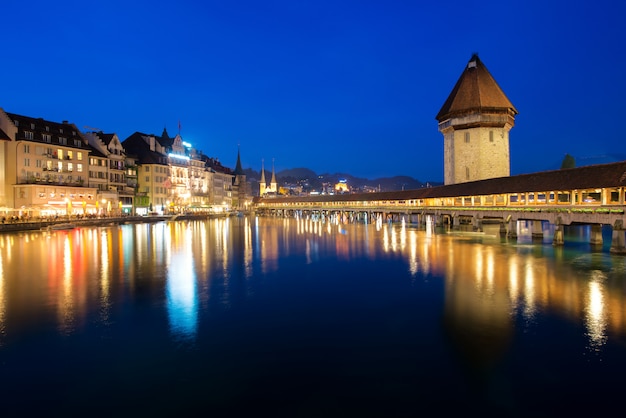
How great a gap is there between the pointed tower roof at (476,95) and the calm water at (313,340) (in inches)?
1520

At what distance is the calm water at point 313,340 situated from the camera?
8.27 m

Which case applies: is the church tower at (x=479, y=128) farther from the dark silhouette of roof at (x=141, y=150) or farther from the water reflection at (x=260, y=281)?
the dark silhouette of roof at (x=141, y=150)

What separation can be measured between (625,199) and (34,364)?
3282 cm

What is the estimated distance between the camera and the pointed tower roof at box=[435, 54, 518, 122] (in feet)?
187

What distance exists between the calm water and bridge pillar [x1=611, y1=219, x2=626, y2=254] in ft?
13.8

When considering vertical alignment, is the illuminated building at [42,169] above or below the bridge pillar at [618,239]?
above

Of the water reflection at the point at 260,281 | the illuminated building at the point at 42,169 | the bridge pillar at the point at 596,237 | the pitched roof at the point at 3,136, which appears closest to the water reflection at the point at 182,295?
the water reflection at the point at 260,281

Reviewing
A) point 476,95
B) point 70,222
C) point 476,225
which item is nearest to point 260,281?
point 476,225

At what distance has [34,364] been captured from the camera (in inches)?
391

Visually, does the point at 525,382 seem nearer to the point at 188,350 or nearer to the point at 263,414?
the point at 263,414

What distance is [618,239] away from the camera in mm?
26250

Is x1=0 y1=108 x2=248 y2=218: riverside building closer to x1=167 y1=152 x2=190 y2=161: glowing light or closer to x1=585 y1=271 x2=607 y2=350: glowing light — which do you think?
x1=167 y1=152 x2=190 y2=161: glowing light

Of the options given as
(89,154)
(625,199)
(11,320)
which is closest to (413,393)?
(11,320)

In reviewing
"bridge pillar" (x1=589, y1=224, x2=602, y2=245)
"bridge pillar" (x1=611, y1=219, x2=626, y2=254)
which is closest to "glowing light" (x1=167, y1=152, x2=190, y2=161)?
"bridge pillar" (x1=589, y1=224, x2=602, y2=245)
